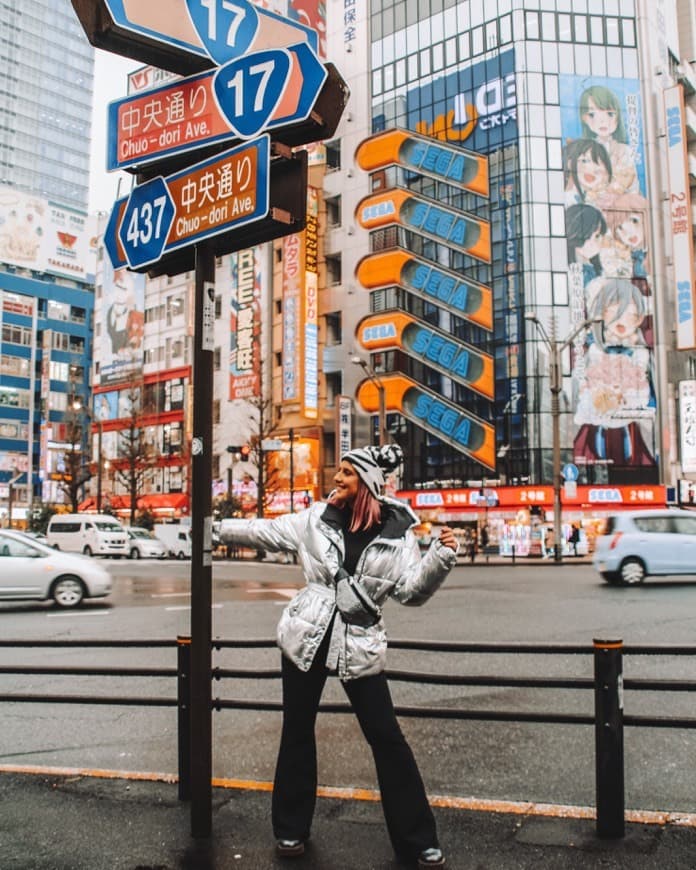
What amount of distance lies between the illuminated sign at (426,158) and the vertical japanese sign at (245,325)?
35.0ft

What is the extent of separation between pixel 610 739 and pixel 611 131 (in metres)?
50.3

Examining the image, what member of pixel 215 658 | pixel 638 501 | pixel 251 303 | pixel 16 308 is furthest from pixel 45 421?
pixel 215 658

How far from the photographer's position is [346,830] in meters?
3.93

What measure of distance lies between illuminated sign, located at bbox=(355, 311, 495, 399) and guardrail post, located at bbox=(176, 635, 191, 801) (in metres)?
44.5

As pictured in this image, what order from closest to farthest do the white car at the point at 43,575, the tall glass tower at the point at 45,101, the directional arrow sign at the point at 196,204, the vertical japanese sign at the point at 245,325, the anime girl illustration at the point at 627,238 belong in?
the directional arrow sign at the point at 196,204 < the white car at the point at 43,575 < the anime girl illustration at the point at 627,238 < the vertical japanese sign at the point at 245,325 < the tall glass tower at the point at 45,101

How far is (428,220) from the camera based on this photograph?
4941cm

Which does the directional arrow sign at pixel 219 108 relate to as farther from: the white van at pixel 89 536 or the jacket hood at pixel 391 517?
the white van at pixel 89 536

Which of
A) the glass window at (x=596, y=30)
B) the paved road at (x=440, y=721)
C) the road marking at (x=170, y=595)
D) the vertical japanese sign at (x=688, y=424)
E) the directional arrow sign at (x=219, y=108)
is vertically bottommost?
the road marking at (x=170, y=595)

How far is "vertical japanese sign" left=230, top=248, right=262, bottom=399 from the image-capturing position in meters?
55.6

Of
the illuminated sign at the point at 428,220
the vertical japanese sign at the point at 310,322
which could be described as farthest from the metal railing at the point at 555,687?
the vertical japanese sign at the point at 310,322

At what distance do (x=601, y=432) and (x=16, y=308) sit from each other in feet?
206

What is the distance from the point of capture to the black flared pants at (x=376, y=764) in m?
3.47

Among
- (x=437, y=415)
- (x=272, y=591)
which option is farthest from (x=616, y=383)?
(x=272, y=591)

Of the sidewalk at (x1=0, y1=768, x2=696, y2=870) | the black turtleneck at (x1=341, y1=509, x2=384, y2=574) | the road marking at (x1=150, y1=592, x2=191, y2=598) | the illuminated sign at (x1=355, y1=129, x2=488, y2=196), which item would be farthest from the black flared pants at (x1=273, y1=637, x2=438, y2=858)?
the illuminated sign at (x1=355, y1=129, x2=488, y2=196)
